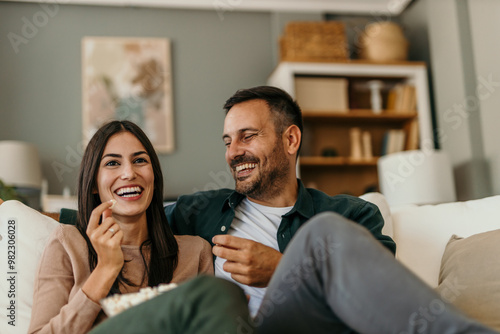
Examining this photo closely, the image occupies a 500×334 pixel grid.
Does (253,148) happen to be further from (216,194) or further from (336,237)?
(336,237)

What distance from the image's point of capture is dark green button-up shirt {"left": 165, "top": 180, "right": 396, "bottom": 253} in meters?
1.89

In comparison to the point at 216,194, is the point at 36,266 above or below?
below

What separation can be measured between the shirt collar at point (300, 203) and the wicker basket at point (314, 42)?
210 cm

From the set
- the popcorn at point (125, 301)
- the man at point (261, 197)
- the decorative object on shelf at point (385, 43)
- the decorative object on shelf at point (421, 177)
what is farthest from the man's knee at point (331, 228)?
the decorative object on shelf at point (385, 43)

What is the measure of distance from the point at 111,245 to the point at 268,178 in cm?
77

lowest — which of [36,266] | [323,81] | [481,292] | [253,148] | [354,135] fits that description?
[481,292]

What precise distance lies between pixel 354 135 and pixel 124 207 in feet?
9.09

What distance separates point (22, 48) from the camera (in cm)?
407

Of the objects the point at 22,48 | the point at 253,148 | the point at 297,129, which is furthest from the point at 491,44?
the point at 22,48

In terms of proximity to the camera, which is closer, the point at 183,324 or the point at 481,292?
the point at 183,324

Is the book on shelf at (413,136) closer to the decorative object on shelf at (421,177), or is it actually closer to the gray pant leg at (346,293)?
the decorative object on shelf at (421,177)

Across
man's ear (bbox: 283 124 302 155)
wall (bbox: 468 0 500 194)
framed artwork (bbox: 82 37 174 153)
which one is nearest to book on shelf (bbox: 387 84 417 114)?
wall (bbox: 468 0 500 194)

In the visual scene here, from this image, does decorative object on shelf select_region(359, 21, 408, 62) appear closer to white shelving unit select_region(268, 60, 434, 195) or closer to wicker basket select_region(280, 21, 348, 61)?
white shelving unit select_region(268, 60, 434, 195)

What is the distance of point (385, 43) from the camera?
13.5 ft
